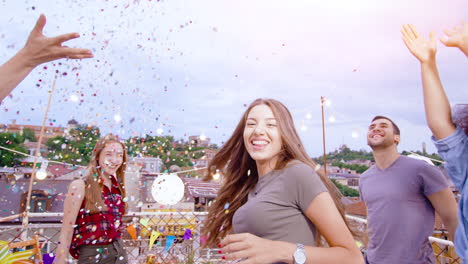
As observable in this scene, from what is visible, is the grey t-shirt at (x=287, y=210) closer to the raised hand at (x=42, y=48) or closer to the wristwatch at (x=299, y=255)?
the wristwatch at (x=299, y=255)

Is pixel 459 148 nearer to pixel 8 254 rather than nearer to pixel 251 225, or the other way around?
pixel 251 225

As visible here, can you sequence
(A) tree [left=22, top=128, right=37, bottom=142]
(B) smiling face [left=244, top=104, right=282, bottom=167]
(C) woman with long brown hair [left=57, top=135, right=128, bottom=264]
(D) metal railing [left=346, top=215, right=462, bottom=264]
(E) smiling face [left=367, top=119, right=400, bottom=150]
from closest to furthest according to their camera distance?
1. (B) smiling face [left=244, top=104, right=282, bottom=167]
2. (C) woman with long brown hair [left=57, top=135, right=128, bottom=264]
3. (E) smiling face [left=367, top=119, right=400, bottom=150]
4. (D) metal railing [left=346, top=215, right=462, bottom=264]
5. (A) tree [left=22, top=128, right=37, bottom=142]

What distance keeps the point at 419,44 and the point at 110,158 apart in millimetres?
Result: 1917

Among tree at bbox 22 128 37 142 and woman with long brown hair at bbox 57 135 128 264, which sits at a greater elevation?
tree at bbox 22 128 37 142

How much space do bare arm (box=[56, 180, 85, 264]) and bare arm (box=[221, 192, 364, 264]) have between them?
1.19 meters

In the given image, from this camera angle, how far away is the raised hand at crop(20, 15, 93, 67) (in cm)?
106

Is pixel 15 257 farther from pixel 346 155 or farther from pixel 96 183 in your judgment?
pixel 346 155

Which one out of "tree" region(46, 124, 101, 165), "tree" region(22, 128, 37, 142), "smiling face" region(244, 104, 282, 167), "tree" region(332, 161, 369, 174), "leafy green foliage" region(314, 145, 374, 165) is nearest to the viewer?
"smiling face" region(244, 104, 282, 167)

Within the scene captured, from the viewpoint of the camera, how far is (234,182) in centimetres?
158

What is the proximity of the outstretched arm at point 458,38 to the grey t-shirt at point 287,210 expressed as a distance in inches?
24.6

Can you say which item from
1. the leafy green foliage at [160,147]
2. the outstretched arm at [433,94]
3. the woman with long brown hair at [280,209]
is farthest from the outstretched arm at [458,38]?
the leafy green foliage at [160,147]

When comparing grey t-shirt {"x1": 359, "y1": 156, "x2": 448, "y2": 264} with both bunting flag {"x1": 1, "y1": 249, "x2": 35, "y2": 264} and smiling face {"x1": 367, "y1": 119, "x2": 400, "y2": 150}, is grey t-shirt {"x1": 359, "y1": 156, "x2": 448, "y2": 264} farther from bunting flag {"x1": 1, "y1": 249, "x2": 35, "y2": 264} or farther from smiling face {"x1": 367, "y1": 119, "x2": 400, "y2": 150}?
bunting flag {"x1": 1, "y1": 249, "x2": 35, "y2": 264}

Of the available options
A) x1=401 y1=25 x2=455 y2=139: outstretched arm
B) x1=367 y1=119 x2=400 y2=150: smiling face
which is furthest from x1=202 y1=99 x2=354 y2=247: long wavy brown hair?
x1=367 y1=119 x2=400 y2=150: smiling face

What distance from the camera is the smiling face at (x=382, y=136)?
2.11m
